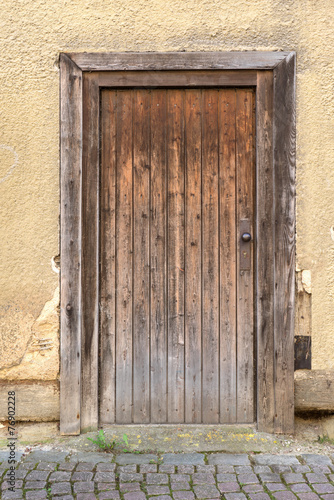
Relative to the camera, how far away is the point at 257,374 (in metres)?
2.68

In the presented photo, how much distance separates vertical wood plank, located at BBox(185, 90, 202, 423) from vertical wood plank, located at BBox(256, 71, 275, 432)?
0.39m

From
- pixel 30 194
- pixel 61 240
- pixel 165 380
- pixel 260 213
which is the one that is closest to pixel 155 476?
pixel 165 380

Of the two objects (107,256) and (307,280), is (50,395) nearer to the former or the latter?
(107,256)

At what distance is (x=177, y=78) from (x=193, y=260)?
1.20m

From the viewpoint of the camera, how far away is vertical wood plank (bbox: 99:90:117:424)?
272 centimetres

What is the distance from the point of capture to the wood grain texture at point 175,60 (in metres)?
2.61

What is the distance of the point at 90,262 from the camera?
8.79 ft

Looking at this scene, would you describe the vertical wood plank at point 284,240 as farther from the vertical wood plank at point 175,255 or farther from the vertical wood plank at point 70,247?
the vertical wood plank at point 70,247

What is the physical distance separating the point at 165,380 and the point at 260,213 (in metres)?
1.29

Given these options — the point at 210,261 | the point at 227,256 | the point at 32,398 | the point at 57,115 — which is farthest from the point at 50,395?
the point at 57,115

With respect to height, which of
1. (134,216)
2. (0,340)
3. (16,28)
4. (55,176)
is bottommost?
(0,340)

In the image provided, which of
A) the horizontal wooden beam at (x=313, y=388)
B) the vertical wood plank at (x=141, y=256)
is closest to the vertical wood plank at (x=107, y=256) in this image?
the vertical wood plank at (x=141, y=256)

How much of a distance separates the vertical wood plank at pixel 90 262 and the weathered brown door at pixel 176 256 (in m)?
0.06

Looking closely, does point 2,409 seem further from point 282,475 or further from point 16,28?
point 16,28
